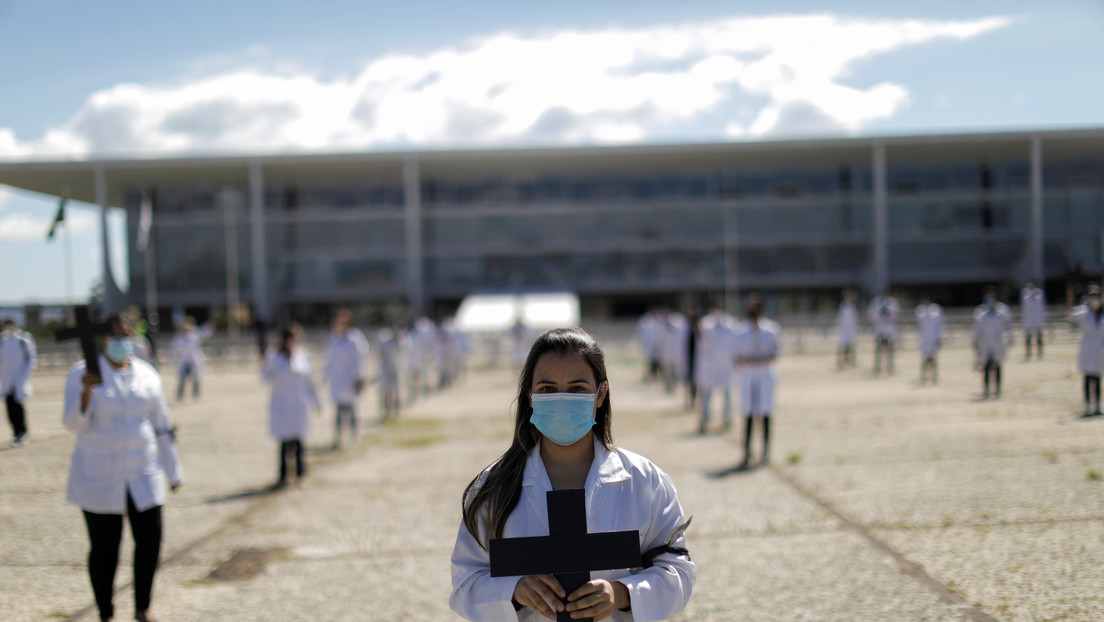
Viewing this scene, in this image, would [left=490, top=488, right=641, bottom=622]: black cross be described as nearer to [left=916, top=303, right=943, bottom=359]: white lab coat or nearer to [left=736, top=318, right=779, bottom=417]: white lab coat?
[left=736, top=318, right=779, bottom=417]: white lab coat

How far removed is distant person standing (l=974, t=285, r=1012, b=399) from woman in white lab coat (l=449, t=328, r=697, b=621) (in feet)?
42.3

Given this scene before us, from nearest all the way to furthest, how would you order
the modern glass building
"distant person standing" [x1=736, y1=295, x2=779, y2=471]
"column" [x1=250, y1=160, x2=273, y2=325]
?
"distant person standing" [x1=736, y1=295, x2=779, y2=471], the modern glass building, "column" [x1=250, y1=160, x2=273, y2=325]

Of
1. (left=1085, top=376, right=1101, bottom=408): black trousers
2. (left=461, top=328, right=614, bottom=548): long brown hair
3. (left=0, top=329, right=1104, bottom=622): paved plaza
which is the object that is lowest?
(left=0, top=329, right=1104, bottom=622): paved plaza

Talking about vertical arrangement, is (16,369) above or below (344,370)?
above

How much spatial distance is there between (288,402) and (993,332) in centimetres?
1118

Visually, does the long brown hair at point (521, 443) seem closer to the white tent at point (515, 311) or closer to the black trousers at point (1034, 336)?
the black trousers at point (1034, 336)

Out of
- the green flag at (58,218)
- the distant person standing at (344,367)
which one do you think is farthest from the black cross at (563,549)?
the distant person standing at (344,367)

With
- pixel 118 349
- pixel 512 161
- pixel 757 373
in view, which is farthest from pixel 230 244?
pixel 118 349

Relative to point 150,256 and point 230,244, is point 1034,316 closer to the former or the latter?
point 230,244

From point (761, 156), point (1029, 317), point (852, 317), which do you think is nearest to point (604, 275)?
point (761, 156)

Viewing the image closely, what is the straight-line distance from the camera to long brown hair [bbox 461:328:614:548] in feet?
7.91

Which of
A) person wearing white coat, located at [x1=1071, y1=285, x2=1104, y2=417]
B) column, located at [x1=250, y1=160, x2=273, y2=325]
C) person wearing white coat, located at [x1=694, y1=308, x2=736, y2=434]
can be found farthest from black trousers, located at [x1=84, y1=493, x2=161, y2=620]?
column, located at [x1=250, y1=160, x2=273, y2=325]

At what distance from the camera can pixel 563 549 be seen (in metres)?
2.15

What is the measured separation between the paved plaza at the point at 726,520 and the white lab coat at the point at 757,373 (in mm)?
697
